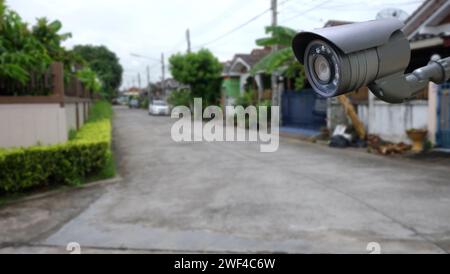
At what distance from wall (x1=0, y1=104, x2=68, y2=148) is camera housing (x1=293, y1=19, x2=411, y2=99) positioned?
7.60m

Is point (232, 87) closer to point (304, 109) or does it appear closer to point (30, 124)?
point (304, 109)

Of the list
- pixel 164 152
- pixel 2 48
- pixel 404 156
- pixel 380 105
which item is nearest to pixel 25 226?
pixel 2 48

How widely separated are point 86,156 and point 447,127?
9169 mm

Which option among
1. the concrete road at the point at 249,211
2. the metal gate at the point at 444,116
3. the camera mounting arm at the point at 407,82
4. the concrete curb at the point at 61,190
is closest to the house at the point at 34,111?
the concrete curb at the point at 61,190

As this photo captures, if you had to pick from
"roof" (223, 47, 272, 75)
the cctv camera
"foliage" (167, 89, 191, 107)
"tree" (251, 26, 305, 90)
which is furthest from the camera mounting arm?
"foliage" (167, 89, 191, 107)

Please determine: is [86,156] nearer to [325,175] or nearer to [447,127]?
[325,175]

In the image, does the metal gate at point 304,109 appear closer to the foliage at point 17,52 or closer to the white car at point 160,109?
the foliage at point 17,52

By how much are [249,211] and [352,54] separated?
195 inches

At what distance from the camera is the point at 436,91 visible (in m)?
10.9

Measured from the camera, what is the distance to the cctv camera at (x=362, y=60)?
1.34 meters

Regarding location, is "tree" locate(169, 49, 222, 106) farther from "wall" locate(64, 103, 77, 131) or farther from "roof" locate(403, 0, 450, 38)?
"roof" locate(403, 0, 450, 38)

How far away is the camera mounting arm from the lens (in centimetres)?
145

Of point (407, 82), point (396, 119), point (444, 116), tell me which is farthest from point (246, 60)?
point (407, 82)
